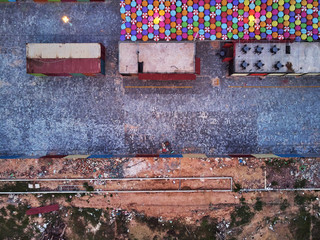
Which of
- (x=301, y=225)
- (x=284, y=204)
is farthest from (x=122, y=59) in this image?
(x=301, y=225)

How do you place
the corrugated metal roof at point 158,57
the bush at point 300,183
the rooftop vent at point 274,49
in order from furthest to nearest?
the bush at point 300,183
the corrugated metal roof at point 158,57
the rooftop vent at point 274,49

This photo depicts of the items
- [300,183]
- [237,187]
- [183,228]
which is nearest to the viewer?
[237,187]

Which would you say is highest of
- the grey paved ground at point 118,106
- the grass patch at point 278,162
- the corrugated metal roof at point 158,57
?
the corrugated metal roof at point 158,57

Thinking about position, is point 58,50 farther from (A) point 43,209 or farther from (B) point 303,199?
(B) point 303,199

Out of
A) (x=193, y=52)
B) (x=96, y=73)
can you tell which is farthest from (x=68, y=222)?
(x=193, y=52)

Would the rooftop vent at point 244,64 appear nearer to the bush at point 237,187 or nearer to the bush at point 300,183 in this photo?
the bush at point 237,187

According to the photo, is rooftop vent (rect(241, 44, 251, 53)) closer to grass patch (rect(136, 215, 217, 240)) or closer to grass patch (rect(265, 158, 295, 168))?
grass patch (rect(265, 158, 295, 168))

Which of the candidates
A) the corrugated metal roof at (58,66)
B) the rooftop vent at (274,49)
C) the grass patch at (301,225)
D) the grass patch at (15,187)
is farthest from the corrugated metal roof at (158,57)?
the grass patch at (301,225)

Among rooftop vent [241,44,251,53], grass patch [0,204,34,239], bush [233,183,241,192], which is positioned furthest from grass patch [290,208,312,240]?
grass patch [0,204,34,239]

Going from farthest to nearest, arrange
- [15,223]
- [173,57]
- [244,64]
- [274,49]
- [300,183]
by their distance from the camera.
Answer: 1. [15,223]
2. [300,183]
3. [173,57]
4. [244,64]
5. [274,49]
